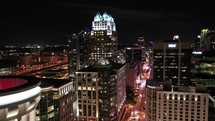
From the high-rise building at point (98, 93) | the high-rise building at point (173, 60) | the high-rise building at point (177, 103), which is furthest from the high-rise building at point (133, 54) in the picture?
the high-rise building at point (177, 103)

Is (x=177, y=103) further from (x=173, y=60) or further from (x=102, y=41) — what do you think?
(x=102, y=41)

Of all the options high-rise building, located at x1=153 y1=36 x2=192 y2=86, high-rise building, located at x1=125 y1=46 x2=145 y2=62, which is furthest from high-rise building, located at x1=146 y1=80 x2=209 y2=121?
high-rise building, located at x1=125 y1=46 x2=145 y2=62

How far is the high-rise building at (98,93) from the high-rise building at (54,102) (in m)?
11.6

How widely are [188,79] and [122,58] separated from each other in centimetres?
4484

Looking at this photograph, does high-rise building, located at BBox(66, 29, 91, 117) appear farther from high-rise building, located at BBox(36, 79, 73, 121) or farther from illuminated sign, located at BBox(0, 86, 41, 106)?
illuminated sign, located at BBox(0, 86, 41, 106)

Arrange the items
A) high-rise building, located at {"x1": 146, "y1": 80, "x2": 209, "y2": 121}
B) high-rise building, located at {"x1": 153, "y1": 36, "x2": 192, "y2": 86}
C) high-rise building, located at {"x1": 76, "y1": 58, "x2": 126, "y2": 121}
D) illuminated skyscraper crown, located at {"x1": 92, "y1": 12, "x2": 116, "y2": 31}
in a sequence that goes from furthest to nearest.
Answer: illuminated skyscraper crown, located at {"x1": 92, "y1": 12, "x2": 116, "y2": 31}, high-rise building, located at {"x1": 153, "y1": 36, "x2": 192, "y2": 86}, high-rise building, located at {"x1": 76, "y1": 58, "x2": 126, "y2": 121}, high-rise building, located at {"x1": 146, "y1": 80, "x2": 209, "y2": 121}

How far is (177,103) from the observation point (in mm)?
39125

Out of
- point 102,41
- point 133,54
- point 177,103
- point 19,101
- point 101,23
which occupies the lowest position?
point 177,103

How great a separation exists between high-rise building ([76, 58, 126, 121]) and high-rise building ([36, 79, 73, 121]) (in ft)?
37.9

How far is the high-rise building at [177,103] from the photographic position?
3775 centimetres

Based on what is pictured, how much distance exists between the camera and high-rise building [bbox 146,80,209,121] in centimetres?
3775

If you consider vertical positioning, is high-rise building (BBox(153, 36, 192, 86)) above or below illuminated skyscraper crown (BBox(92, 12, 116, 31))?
below

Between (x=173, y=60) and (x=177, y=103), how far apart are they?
30664 mm

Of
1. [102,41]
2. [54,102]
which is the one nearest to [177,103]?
[54,102]
